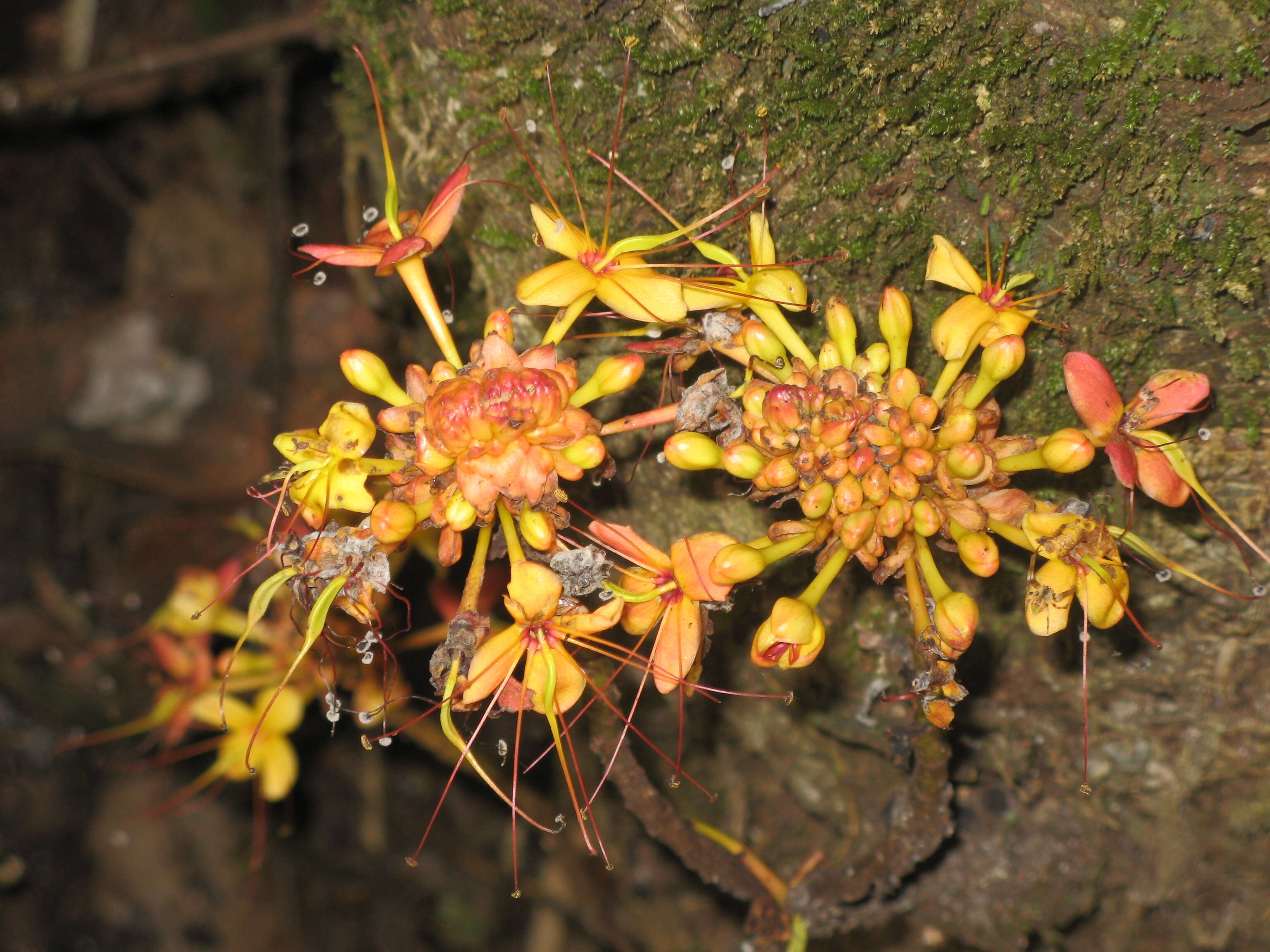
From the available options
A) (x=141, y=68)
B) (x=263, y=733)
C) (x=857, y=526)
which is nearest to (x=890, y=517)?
(x=857, y=526)

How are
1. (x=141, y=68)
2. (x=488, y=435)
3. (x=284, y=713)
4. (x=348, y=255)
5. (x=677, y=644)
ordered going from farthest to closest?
(x=141, y=68) → (x=284, y=713) → (x=348, y=255) → (x=677, y=644) → (x=488, y=435)

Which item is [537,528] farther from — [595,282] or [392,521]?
[595,282]

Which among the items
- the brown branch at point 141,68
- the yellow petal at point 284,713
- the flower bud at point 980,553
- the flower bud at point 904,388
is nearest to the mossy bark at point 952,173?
the flower bud at point 904,388

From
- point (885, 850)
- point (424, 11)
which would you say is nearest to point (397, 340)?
point (424, 11)

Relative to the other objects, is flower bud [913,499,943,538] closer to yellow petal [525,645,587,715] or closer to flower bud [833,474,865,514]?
flower bud [833,474,865,514]

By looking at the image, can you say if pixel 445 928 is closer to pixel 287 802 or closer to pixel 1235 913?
pixel 287 802

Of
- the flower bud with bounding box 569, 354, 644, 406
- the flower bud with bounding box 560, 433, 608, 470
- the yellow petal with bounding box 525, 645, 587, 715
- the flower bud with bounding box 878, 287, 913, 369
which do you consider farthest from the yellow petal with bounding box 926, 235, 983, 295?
the yellow petal with bounding box 525, 645, 587, 715
